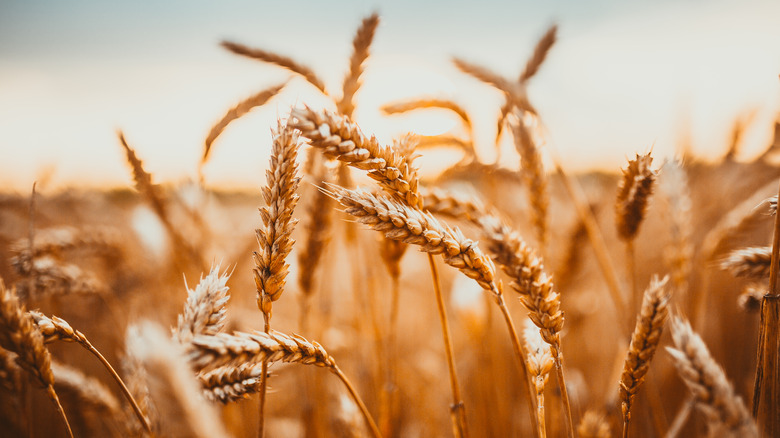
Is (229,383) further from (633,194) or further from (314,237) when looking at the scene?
(633,194)

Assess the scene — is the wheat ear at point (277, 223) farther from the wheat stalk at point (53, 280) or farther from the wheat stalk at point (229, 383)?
the wheat stalk at point (53, 280)

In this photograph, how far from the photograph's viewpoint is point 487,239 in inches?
31.8

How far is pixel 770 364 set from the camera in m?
0.83

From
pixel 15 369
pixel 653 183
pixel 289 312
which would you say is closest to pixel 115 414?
pixel 15 369

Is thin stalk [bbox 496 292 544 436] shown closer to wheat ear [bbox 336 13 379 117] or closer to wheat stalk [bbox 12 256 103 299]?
wheat ear [bbox 336 13 379 117]

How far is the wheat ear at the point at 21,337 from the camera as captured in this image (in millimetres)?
715

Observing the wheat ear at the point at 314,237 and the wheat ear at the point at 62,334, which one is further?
the wheat ear at the point at 314,237

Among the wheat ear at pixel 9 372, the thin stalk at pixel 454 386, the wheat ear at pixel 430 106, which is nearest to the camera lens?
A: the thin stalk at pixel 454 386

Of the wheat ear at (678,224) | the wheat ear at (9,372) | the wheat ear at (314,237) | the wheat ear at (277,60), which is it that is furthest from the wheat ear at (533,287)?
the wheat ear at (9,372)

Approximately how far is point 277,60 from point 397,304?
105 cm

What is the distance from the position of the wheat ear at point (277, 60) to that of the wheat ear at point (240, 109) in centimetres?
8

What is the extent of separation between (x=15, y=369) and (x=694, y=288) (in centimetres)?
292

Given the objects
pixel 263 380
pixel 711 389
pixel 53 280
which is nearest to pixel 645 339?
pixel 711 389

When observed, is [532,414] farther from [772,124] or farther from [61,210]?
[61,210]
